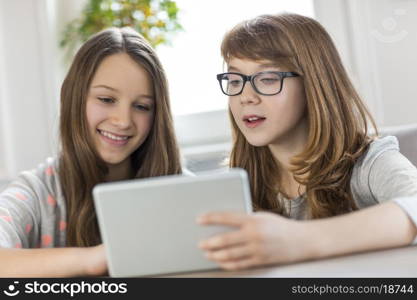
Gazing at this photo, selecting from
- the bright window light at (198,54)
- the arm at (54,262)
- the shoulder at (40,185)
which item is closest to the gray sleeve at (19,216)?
the shoulder at (40,185)

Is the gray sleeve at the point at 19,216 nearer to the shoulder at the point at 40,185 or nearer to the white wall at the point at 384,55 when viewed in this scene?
the shoulder at the point at 40,185

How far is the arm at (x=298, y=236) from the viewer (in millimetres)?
693

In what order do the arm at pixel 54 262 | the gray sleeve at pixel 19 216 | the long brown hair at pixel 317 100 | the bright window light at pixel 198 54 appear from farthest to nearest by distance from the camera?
the bright window light at pixel 198 54 < the long brown hair at pixel 317 100 < the gray sleeve at pixel 19 216 < the arm at pixel 54 262

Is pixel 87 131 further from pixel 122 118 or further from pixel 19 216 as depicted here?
pixel 19 216

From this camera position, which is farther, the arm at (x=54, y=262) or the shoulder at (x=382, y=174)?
the shoulder at (x=382, y=174)

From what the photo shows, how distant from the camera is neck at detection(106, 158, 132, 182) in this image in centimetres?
155

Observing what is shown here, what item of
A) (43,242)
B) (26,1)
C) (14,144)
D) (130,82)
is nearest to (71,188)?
(43,242)

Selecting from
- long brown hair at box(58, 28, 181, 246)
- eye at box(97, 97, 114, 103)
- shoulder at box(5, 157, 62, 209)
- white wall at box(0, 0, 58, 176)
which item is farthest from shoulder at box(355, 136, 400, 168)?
white wall at box(0, 0, 58, 176)

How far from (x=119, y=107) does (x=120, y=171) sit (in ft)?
0.77

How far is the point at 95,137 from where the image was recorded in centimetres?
149

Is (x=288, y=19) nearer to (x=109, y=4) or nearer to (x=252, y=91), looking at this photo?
(x=252, y=91)

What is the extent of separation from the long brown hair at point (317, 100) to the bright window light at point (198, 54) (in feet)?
4.17

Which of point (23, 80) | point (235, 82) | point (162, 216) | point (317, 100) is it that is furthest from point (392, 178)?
point (23, 80)

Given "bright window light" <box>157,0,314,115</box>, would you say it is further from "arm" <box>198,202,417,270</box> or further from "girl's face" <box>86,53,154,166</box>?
"arm" <box>198,202,417,270</box>
